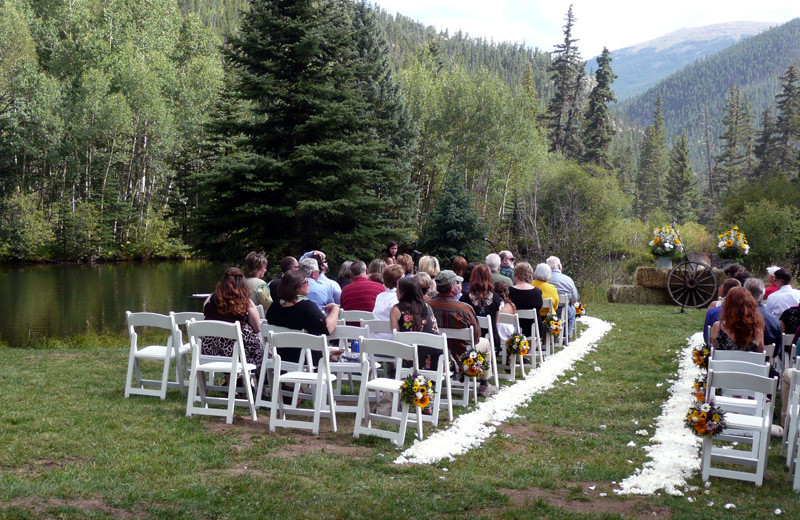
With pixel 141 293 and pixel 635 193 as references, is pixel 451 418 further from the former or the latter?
pixel 635 193

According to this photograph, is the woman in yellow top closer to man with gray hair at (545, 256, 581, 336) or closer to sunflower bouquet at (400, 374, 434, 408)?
man with gray hair at (545, 256, 581, 336)

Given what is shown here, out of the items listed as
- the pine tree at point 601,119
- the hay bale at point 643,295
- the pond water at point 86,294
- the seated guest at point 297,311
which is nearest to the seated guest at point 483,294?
the seated guest at point 297,311

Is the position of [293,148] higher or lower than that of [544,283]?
higher

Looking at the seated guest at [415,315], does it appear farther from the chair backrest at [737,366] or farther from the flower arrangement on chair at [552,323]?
the flower arrangement on chair at [552,323]

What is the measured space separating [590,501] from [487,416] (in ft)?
7.75

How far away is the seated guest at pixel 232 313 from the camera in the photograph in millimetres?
7359

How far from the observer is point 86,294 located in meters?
29.0

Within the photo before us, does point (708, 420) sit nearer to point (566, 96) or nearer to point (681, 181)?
point (566, 96)

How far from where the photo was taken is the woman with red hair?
6797mm

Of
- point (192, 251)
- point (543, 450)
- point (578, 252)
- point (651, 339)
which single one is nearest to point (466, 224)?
point (578, 252)

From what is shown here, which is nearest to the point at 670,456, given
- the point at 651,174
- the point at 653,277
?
the point at 653,277

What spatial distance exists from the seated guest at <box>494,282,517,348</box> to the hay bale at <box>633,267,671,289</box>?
35.1ft

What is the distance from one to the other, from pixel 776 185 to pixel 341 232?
2340 centimetres

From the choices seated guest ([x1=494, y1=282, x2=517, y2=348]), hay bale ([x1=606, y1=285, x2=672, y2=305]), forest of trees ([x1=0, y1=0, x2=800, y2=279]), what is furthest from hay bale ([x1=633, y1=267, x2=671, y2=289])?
seated guest ([x1=494, y1=282, x2=517, y2=348])
